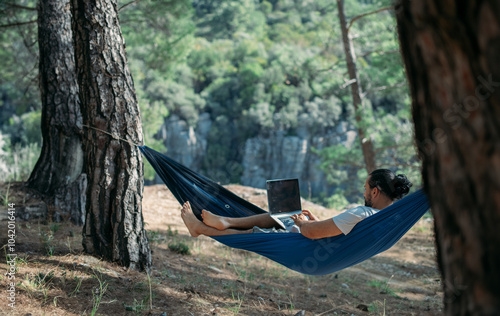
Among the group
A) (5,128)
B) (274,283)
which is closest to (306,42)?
(5,128)

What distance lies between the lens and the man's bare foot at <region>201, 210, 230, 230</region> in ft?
7.36

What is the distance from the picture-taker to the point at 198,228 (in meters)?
2.27

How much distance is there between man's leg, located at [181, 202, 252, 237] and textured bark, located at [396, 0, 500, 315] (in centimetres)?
144

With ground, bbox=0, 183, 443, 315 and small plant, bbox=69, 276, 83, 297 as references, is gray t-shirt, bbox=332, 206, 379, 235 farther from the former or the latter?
small plant, bbox=69, 276, 83, 297

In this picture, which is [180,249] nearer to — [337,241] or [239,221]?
[239,221]

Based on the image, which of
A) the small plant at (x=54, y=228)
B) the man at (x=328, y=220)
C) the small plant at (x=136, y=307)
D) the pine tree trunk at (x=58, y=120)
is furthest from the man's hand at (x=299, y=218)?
the pine tree trunk at (x=58, y=120)

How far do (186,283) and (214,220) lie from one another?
1.38 feet

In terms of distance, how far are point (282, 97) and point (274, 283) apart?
832 inches

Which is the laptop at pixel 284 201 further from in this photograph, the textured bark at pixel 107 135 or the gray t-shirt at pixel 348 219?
the textured bark at pixel 107 135

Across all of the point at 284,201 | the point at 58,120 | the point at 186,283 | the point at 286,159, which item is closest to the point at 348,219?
the point at 284,201

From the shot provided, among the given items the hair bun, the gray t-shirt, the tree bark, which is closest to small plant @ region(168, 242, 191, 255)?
the gray t-shirt

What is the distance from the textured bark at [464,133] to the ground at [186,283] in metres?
1.40

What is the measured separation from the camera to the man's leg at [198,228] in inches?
87.4

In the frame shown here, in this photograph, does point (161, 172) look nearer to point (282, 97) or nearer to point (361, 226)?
point (361, 226)
